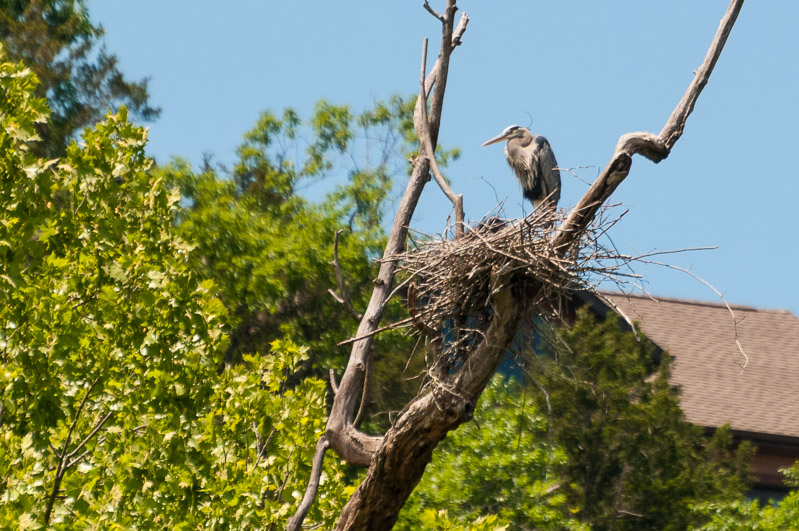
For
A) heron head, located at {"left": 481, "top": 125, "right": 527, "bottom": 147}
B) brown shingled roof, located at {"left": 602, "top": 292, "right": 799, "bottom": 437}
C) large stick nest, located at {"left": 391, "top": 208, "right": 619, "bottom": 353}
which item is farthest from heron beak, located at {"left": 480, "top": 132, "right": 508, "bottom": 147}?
brown shingled roof, located at {"left": 602, "top": 292, "right": 799, "bottom": 437}

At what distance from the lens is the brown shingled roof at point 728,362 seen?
21.3m

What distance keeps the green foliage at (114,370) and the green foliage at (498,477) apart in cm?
675

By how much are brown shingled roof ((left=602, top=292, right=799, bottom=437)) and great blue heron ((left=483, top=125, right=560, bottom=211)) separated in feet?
36.2

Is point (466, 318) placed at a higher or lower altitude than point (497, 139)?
lower

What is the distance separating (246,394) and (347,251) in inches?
410

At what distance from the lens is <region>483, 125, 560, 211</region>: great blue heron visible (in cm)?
916

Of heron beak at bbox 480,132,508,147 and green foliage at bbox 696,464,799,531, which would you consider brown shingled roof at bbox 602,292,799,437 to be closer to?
green foliage at bbox 696,464,799,531

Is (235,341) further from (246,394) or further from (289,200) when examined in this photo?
(246,394)

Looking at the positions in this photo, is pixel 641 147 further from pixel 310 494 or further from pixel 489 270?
pixel 310 494

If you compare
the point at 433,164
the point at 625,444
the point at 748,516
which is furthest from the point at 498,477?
the point at 433,164

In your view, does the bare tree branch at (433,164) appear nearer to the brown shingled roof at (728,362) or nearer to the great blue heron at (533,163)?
the great blue heron at (533,163)

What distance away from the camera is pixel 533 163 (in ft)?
30.3

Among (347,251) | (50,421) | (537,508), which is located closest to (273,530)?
(50,421)

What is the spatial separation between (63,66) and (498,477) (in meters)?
15.2
